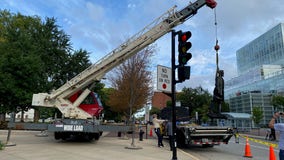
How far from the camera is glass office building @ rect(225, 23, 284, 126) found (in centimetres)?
5275

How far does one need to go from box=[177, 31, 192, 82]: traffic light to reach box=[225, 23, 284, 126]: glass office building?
49.0 metres

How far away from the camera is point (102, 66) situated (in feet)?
40.9

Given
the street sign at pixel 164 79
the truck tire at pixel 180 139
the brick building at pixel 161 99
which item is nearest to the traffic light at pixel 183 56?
the street sign at pixel 164 79

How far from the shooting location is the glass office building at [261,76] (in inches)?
2077

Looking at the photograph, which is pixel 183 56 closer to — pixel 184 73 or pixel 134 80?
pixel 184 73

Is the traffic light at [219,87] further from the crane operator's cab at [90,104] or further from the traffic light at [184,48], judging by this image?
the crane operator's cab at [90,104]

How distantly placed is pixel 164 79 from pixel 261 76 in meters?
62.0

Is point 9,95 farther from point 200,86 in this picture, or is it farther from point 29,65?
point 200,86

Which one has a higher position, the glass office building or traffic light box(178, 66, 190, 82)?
the glass office building

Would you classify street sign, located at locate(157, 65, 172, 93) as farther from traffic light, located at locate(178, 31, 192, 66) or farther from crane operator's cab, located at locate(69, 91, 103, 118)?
crane operator's cab, located at locate(69, 91, 103, 118)

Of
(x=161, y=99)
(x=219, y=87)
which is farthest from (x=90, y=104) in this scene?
(x=161, y=99)

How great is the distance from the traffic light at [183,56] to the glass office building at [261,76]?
49037mm

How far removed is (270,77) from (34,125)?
56268mm

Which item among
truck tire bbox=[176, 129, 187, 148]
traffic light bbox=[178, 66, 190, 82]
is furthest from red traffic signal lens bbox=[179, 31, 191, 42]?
truck tire bbox=[176, 129, 187, 148]
